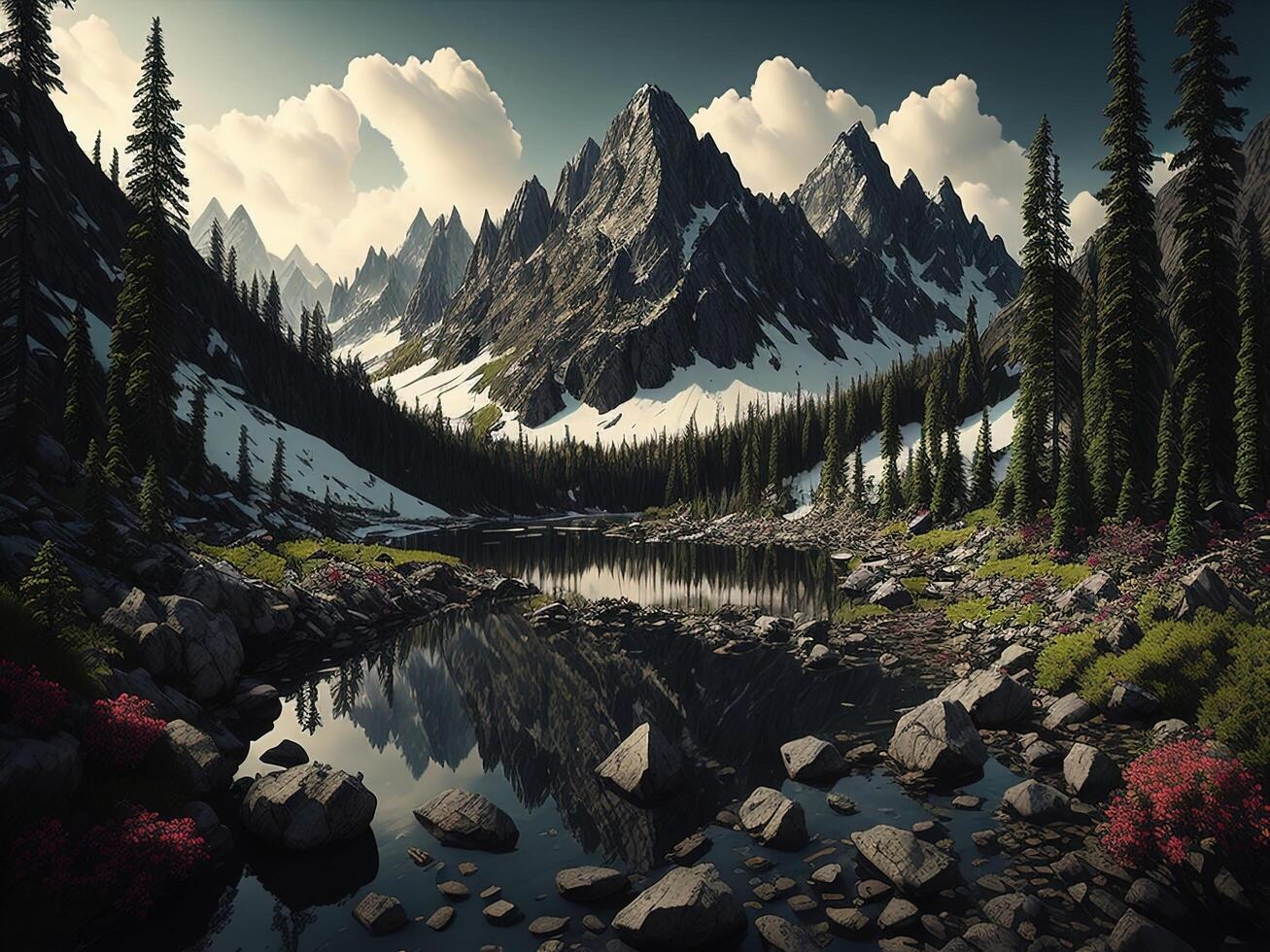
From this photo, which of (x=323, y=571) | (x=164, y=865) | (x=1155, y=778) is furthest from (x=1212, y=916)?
(x=323, y=571)

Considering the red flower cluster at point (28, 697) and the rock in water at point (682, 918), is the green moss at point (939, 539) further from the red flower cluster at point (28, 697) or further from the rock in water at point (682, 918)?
the red flower cluster at point (28, 697)

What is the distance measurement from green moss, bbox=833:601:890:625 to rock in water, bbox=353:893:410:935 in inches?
1142

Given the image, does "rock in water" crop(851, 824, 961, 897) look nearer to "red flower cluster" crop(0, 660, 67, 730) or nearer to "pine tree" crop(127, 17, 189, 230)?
"red flower cluster" crop(0, 660, 67, 730)

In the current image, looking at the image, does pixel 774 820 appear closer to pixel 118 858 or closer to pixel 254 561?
pixel 118 858

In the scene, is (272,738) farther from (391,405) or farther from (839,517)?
(391,405)

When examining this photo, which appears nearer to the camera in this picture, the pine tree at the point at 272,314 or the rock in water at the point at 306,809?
the rock in water at the point at 306,809

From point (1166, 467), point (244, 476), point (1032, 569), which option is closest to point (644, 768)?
point (1032, 569)

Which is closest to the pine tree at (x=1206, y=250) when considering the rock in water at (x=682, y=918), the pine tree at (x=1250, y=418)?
the pine tree at (x=1250, y=418)

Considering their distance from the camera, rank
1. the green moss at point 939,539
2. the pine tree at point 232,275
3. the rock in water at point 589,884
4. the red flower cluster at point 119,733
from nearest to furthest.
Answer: the rock in water at point 589,884
the red flower cluster at point 119,733
the green moss at point 939,539
the pine tree at point 232,275

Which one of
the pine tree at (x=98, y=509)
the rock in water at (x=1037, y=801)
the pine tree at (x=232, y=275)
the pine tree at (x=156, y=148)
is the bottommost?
the rock in water at (x=1037, y=801)

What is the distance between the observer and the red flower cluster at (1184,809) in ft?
35.3

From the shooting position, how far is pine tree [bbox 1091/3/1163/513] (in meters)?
36.1

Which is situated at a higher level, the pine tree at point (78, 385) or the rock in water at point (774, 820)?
the pine tree at point (78, 385)

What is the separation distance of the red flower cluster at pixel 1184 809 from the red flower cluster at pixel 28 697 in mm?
21262
